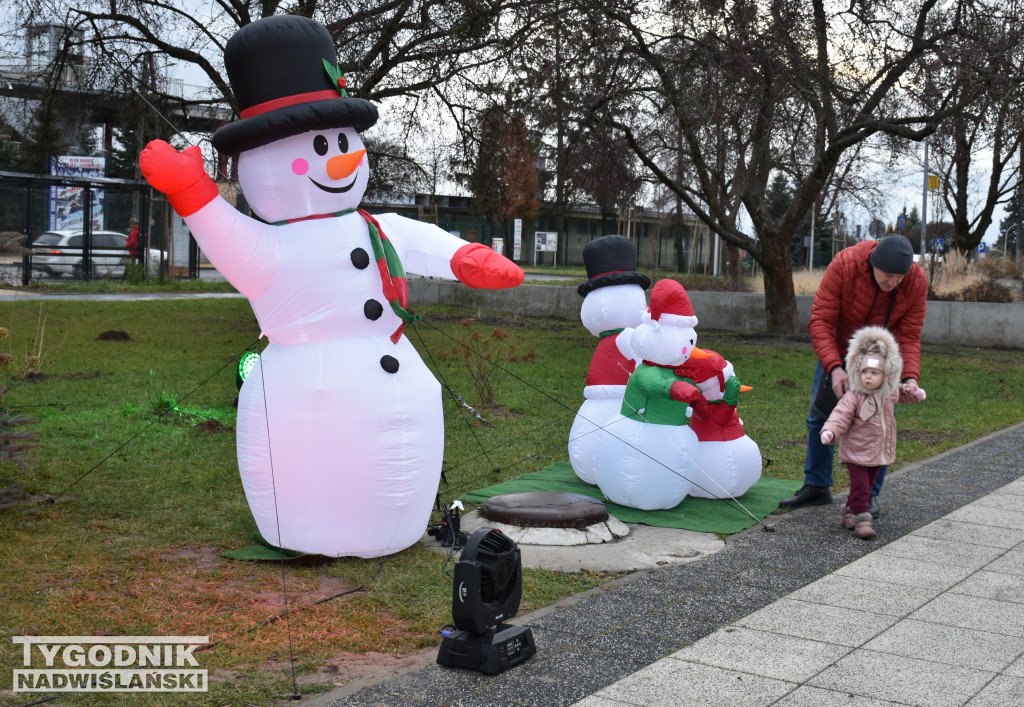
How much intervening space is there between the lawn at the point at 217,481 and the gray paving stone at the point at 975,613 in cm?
172

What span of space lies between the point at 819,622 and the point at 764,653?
0.57m

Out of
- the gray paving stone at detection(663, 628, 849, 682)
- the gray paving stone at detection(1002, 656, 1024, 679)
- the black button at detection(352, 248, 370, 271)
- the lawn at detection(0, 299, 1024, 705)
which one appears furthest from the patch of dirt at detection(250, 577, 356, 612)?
the gray paving stone at detection(1002, 656, 1024, 679)

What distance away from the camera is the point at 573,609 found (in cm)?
499

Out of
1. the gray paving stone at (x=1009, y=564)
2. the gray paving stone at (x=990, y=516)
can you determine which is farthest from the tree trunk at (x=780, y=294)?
the gray paving stone at (x=1009, y=564)

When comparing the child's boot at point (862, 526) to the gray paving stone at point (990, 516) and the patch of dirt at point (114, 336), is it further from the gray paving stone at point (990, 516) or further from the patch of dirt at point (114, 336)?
the patch of dirt at point (114, 336)

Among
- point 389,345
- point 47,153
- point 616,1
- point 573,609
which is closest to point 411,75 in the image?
point 616,1

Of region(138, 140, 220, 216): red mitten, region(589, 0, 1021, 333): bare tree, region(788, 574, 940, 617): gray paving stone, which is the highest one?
region(589, 0, 1021, 333): bare tree

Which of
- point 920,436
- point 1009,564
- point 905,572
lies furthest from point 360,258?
point 920,436

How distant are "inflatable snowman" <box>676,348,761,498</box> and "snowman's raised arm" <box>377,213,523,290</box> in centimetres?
185

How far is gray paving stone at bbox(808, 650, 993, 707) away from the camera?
12.9ft

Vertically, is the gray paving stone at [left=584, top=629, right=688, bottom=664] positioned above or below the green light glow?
below

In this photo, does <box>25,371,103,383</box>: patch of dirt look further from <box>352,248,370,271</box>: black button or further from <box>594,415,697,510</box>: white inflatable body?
<box>594,415,697,510</box>: white inflatable body

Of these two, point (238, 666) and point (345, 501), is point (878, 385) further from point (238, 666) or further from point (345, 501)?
point (238, 666)

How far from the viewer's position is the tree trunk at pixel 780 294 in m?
19.0
